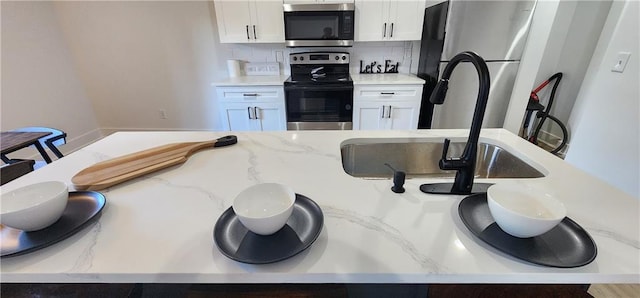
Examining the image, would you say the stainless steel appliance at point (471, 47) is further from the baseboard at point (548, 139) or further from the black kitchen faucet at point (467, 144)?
the black kitchen faucet at point (467, 144)

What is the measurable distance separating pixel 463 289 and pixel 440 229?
0.55ft

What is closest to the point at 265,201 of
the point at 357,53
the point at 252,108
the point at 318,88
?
the point at 318,88

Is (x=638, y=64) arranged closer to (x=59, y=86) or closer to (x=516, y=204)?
(x=516, y=204)

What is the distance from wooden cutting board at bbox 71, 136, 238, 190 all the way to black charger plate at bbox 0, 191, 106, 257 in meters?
0.08

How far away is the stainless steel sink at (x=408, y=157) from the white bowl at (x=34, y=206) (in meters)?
0.93

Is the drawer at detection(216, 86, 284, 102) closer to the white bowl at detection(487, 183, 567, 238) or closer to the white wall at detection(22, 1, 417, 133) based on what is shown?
the white wall at detection(22, 1, 417, 133)

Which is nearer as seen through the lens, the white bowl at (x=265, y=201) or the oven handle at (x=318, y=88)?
the white bowl at (x=265, y=201)

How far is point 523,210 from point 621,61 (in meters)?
1.99

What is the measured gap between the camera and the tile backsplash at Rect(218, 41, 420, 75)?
3068mm

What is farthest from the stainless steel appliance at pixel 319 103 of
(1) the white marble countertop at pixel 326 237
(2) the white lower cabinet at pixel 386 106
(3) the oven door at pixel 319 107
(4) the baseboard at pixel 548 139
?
(4) the baseboard at pixel 548 139

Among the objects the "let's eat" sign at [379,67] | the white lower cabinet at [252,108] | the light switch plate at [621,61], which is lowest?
the white lower cabinet at [252,108]

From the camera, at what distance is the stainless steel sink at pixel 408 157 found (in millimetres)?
1209

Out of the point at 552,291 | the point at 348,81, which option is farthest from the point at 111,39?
the point at 552,291

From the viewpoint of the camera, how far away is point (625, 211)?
2.25ft
